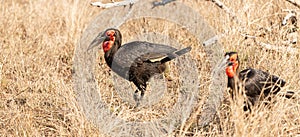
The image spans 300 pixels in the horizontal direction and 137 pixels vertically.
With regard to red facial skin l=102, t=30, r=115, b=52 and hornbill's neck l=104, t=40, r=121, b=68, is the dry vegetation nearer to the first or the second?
hornbill's neck l=104, t=40, r=121, b=68

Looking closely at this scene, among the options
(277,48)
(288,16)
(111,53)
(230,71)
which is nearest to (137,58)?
(111,53)

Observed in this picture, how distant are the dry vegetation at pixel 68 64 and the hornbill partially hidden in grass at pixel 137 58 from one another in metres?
0.24

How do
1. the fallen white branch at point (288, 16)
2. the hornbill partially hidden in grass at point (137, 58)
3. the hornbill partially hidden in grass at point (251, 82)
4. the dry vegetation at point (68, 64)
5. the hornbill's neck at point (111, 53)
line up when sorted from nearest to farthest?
the dry vegetation at point (68, 64) → the hornbill partially hidden in grass at point (251, 82) → the hornbill partially hidden in grass at point (137, 58) → the hornbill's neck at point (111, 53) → the fallen white branch at point (288, 16)

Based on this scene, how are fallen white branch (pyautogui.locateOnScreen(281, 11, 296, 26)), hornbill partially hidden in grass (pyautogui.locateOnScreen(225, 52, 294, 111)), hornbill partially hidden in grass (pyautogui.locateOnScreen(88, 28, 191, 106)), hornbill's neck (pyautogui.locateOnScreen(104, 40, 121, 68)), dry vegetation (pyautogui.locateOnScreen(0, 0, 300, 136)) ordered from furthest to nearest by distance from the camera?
fallen white branch (pyautogui.locateOnScreen(281, 11, 296, 26)), hornbill's neck (pyautogui.locateOnScreen(104, 40, 121, 68)), hornbill partially hidden in grass (pyautogui.locateOnScreen(88, 28, 191, 106)), hornbill partially hidden in grass (pyautogui.locateOnScreen(225, 52, 294, 111)), dry vegetation (pyautogui.locateOnScreen(0, 0, 300, 136))

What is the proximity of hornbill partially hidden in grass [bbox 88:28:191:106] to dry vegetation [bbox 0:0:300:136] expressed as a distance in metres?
0.24

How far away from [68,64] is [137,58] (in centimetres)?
113

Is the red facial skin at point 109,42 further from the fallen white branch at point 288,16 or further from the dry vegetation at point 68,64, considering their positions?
the fallen white branch at point 288,16

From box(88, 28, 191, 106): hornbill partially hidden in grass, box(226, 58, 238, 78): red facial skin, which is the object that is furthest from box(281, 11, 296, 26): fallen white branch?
box(226, 58, 238, 78): red facial skin

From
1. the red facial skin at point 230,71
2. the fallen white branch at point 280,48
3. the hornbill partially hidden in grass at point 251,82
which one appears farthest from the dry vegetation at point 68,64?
the red facial skin at point 230,71

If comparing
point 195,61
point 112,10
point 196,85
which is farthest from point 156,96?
point 112,10

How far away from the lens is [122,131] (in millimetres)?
3594

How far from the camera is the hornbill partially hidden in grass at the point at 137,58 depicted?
14.5ft

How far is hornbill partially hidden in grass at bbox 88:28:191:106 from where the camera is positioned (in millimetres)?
4418

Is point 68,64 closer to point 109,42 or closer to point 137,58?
point 109,42
